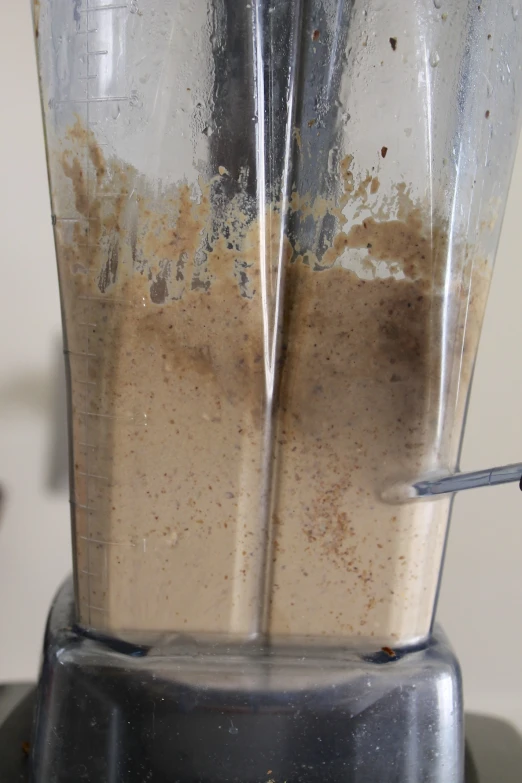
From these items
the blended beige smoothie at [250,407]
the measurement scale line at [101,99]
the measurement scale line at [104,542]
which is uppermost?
the measurement scale line at [101,99]

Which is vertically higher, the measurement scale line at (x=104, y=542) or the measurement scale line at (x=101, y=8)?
the measurement scale line at (x=101, y=8)

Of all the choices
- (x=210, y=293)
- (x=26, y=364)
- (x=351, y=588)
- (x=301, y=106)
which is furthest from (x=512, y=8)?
(x=26, y=364)

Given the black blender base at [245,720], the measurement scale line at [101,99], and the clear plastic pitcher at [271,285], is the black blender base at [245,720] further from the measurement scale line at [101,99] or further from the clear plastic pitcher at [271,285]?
the measurement scale line at [101,99]

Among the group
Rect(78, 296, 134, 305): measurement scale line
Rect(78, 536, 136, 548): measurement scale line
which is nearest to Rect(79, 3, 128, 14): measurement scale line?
Rect(78, 296, 134, 305): measurement scale line

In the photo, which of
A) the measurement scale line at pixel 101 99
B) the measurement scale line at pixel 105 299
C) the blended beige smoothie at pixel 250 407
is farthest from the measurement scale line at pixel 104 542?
the measurement scale line at pixel 101 99

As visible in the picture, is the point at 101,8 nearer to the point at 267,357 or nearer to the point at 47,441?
the point at 267,357

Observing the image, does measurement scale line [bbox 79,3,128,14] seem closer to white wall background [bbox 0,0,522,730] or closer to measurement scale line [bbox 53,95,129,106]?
measurement scale line [bbox 53,95,129,106]

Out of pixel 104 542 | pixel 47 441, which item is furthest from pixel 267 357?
pixel 47 441
